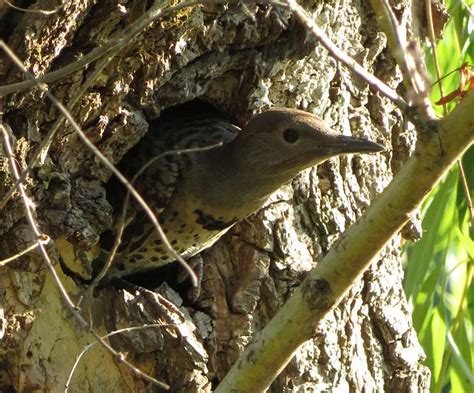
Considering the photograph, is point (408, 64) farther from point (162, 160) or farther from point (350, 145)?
point (162, 160)

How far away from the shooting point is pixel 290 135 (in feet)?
14.0

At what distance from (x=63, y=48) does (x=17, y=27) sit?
207 millimetres

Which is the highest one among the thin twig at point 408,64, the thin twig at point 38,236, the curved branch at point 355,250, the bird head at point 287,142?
the bird head at point 287,142

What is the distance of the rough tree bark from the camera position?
3523mm

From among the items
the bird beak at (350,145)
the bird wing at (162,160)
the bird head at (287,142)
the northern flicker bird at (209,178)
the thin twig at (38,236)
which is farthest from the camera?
the bird wing at (162,160)

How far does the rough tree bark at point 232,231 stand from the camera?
352cm

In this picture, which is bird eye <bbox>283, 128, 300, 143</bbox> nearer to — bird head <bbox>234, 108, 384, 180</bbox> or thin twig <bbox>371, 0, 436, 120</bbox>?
bird head <bbox>234, 108, 384, 180</bbox>

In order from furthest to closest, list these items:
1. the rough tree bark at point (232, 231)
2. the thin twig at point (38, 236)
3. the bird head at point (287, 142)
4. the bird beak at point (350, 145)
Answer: the bird head at point (287, 142), the bird beak at point (350, 145), the rough tree bark at point (232, 231), the thin twig at point (38, 236)

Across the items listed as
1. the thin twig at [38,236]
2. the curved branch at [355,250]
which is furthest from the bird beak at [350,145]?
the thin twig at [38,236]

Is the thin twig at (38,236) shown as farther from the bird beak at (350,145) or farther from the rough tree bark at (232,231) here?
the bird beak at (350,145)

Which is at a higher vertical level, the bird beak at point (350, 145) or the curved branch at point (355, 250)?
the bird beak at point (350, 145)

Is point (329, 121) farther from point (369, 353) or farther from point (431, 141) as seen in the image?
point (431, 141)

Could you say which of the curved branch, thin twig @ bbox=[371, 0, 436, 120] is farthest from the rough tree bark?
thin twig @ bbox=[371, 0, 436, 120]

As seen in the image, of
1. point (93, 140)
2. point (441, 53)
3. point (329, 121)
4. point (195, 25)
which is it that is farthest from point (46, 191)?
point (441, 53)
